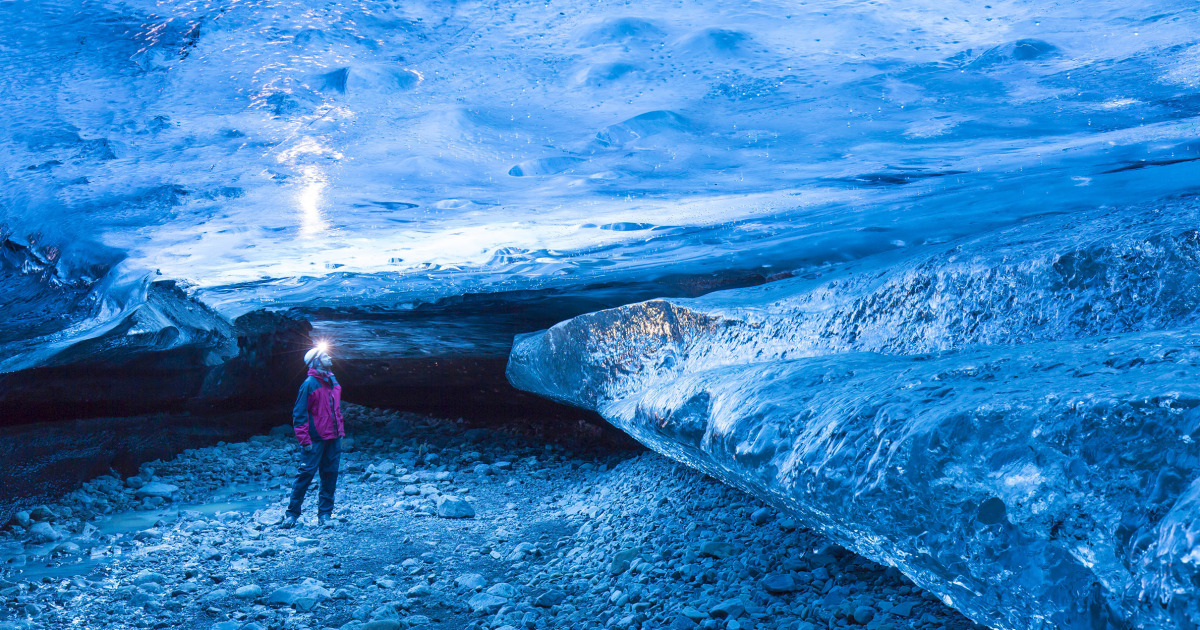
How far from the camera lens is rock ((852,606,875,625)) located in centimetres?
301

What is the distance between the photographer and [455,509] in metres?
5.92

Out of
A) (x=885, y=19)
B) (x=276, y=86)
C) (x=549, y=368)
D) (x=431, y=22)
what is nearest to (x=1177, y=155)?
(x=885, y=19)

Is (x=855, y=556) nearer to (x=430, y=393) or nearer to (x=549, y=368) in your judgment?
(x=549, y=368)

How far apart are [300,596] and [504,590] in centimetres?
107

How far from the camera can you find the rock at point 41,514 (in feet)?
18.5

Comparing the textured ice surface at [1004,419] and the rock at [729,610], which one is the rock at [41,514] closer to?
the textured ice surface at [1004,419]

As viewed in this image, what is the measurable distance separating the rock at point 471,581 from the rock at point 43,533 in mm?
3249

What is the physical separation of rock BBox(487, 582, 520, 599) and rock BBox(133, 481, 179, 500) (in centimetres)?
435

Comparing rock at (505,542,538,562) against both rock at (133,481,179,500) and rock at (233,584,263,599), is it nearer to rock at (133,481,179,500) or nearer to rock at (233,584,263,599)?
rock at (233,584,263,599)

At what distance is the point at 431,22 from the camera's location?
290 centimetres

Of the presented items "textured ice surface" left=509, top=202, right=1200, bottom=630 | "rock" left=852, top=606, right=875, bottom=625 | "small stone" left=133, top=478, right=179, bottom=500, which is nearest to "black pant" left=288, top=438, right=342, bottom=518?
"small stone" left=133, top=478, right=179, bottom=500

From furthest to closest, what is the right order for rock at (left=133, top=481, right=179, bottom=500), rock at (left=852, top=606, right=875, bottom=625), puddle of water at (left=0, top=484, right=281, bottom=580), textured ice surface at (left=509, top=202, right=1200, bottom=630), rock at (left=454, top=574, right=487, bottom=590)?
rock at (left=133, top=481, right=179, bottom=500), puddle of water at (left=0, top=484, right=281, bottom=580), rock at (left=454, top=574, right=487, bottom=590), rock at (left=852, top=606, right=875, bottom=625), textured ice surface at (left=509, top=202, right=1200, bottom=630)

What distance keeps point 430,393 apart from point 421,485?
13.6ft

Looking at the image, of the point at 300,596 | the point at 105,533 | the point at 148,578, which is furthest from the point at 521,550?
the point at 105,533
